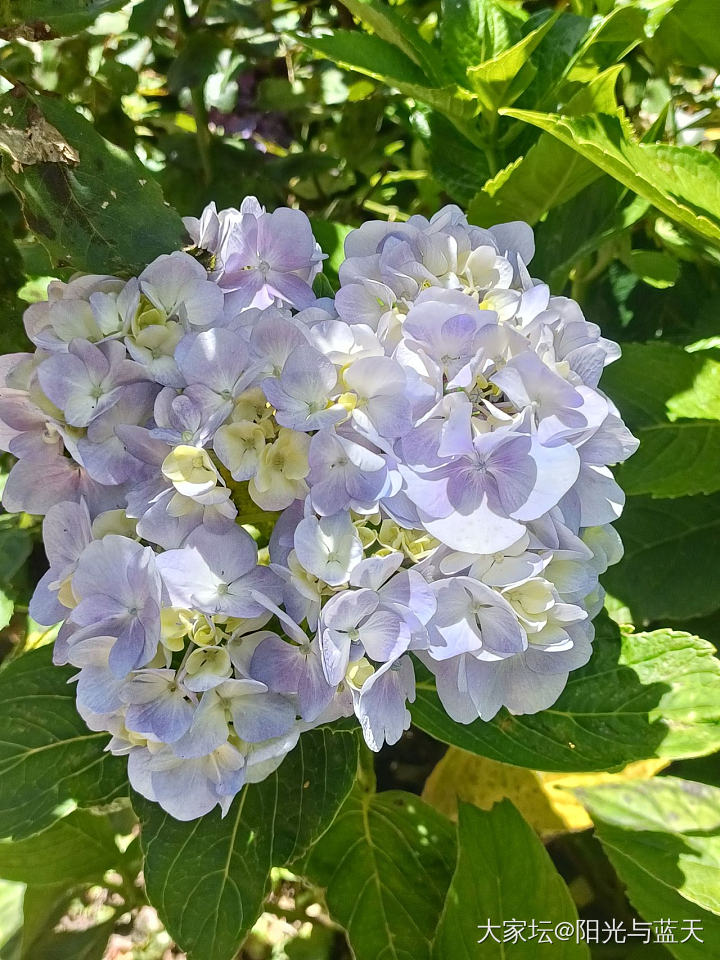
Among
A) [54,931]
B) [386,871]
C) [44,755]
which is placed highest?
[44,755]

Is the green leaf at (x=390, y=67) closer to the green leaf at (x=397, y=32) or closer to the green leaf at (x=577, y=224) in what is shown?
the green leaf at (x=397, y=32)

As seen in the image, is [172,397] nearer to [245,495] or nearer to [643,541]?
[245,495]

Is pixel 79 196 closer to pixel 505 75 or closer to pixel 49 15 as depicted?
pixel 49 15

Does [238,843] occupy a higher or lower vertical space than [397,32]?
lower

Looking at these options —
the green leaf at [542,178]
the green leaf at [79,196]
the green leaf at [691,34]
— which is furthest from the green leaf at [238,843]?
the green leaf at [691,34]

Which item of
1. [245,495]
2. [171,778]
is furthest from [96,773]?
[245,495]

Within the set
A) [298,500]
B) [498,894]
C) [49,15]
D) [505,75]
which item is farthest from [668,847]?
[49,15]

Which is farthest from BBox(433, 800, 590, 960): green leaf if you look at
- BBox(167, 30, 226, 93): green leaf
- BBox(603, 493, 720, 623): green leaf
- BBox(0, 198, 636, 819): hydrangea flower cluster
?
BBox(167, 30, 226, 93): green leaf
